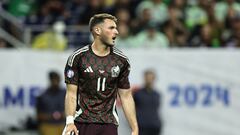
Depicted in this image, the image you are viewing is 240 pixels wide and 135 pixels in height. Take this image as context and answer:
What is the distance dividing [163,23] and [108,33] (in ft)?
24.2

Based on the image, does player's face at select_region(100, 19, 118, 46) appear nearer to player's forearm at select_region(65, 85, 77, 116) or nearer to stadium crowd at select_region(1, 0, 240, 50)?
player's forearm at select_region(65, 85, 77, 116)

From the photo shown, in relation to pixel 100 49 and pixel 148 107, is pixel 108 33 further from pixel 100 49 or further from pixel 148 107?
pixel 148 107

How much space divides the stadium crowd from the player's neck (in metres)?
6.36

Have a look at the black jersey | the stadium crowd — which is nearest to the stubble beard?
the black jersey

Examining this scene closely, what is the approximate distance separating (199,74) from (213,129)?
1059 millimetres

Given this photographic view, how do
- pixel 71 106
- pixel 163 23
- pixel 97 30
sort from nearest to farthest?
pixel 71 106, pixel 97 30, pixel 163 23

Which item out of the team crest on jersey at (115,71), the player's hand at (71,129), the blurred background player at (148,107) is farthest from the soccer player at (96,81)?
the blurred background player at (148,107)

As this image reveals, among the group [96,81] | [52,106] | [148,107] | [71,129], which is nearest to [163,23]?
[148,107]

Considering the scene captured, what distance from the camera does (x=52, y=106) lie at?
14.8m

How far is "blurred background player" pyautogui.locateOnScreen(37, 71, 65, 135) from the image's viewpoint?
1475 cm

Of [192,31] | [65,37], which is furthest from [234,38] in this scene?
[65,37]

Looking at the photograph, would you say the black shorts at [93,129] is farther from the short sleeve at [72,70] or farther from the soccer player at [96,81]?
the short sleeve at [72,70]

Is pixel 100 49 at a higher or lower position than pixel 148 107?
higher

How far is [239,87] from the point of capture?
15.8 metres
